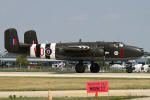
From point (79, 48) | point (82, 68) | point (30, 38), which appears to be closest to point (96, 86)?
point (79, 48)

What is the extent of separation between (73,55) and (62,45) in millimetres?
2500

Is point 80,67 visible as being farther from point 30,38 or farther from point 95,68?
point 30,38

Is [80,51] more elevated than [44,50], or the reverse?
[44,50]

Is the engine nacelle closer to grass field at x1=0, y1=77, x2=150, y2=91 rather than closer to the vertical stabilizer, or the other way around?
the vertical stabilizer

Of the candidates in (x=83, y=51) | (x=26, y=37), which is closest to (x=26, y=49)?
(x=26, y=37)

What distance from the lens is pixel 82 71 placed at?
170 feet

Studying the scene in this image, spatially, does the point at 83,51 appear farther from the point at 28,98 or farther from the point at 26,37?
the point at 28,98

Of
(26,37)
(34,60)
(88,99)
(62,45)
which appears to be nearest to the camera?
(88,99)

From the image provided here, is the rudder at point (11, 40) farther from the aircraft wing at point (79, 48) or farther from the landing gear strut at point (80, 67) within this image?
the landing gear strut at point (80, 67)

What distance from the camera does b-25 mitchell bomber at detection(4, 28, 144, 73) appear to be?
49.1 m

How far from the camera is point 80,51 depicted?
50969 millimetres

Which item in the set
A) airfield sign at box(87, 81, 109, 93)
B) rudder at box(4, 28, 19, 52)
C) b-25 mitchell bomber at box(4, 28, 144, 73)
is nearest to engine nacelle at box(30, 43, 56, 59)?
b-25 mitchell bomber at box(4, 28, 144, 73)

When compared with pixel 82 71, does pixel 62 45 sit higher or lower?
higher

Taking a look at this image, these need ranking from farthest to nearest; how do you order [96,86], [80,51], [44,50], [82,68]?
[44,50], [82,68], [80,51], [96,86]
